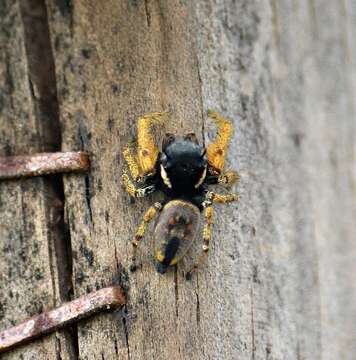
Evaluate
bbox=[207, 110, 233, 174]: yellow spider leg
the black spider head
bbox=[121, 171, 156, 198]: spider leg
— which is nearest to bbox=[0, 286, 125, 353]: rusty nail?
bbox=[121, 171, 156, 198]: spider leg

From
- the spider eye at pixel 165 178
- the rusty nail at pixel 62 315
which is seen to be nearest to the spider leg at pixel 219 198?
the spider eye at pixel 165 178

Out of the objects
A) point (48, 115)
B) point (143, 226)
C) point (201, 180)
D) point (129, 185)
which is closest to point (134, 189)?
point (129, 185)

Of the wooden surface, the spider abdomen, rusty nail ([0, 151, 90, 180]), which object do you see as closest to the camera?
the wooden surface

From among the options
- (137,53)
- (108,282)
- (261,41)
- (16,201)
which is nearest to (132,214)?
(108,282)

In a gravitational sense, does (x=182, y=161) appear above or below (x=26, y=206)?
above

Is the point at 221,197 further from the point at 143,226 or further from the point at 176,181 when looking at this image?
the point at 143,226

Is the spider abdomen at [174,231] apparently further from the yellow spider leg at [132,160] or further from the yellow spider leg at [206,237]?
the yellow spider leg at [132,160]

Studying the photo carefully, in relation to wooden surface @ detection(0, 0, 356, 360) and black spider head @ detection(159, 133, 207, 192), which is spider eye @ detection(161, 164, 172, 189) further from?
wooden surface @ detection(0, 0, 356, 360)

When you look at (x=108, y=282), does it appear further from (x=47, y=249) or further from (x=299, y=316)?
(x=299, y=316)
